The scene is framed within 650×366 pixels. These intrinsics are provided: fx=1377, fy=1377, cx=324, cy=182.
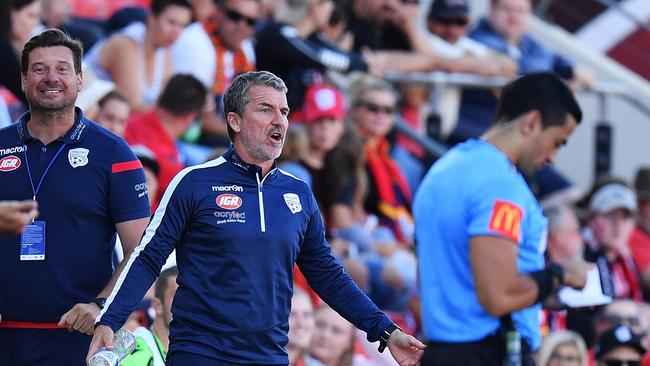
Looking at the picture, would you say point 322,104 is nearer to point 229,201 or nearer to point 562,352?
point 562,352

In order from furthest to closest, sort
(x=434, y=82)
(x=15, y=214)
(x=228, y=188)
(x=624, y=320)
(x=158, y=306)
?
(x=434, y=82), (x=624, y=320), (x=158, y=306), (x=228, y=188), (x=15, y=214)

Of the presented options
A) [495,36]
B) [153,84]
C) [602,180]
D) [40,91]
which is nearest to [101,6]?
[153,84]

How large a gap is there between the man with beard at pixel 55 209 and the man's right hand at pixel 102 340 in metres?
0.46

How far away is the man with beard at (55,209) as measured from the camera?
5.41 meters

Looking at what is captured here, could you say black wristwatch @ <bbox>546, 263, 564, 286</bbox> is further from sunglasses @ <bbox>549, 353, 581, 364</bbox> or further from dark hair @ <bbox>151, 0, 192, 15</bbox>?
dark hair @ <bbox>151, 0, 192, 15</bbox>

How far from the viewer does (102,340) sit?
4848 mm

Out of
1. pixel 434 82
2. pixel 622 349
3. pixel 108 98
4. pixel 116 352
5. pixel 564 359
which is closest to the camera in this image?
pixel 116 352

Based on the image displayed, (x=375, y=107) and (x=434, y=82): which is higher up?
(x=375, y=107)

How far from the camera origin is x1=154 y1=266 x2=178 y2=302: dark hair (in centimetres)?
620

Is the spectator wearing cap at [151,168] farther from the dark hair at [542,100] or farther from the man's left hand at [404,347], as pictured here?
the man's left hand at [404,347]

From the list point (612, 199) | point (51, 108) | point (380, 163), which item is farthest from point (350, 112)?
point (51, 108)

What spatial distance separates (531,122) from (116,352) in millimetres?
2012

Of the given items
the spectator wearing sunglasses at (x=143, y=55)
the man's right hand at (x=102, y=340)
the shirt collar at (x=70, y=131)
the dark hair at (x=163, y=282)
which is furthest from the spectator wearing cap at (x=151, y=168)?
the man's right hand at (x=102, y=340)

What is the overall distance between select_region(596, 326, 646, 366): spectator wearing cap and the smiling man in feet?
12.0
